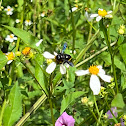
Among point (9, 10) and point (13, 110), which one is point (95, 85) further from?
point (9, 10)

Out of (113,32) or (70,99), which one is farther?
(113,32)

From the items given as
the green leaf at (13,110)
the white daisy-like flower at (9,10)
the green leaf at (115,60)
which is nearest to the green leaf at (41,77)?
the green leaf at (13,110)

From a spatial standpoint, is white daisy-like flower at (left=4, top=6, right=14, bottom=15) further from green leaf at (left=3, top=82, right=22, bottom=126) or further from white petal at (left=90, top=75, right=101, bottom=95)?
white petal at (left=90, top=75, right=101, bottom=95)

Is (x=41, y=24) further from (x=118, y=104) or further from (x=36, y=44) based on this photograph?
(x=118, y=104)

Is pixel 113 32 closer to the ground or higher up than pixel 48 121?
higher up

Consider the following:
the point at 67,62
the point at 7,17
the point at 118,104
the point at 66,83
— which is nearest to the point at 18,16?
the point at 7,17

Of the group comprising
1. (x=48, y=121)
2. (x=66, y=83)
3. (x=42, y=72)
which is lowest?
(x=48, y=121)

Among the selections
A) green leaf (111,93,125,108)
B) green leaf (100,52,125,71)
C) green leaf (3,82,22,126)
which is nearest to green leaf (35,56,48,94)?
green leaf (3,82,22,126)

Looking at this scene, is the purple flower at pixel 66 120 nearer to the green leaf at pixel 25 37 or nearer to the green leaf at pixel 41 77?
the green leaf at pixel 41 77

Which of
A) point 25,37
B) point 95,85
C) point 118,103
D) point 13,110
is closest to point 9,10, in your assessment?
point 25,37
